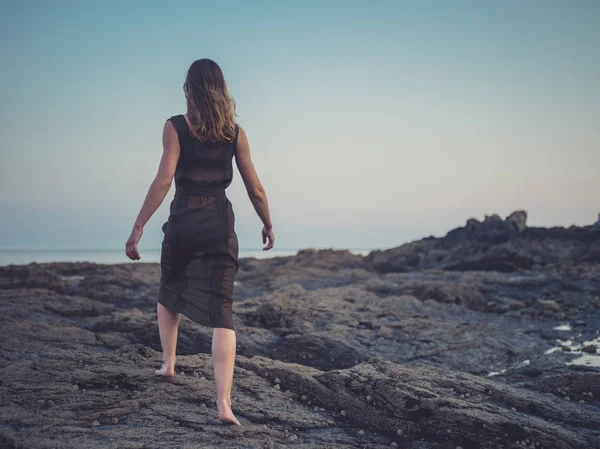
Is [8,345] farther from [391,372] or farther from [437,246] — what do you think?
[437,246]

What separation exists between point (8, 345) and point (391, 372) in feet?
19.9

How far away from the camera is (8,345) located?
8133mm

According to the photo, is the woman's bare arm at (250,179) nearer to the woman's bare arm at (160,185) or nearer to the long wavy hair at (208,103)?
the long wavy hair at (208,103)

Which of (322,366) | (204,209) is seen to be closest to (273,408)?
(204,209)

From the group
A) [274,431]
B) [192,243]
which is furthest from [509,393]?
[192,243]

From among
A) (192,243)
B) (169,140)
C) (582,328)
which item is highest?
(169,140)

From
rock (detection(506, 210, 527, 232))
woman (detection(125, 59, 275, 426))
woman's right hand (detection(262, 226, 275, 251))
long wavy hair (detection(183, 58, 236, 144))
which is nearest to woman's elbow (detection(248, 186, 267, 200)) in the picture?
woman (detection(125, 59, 275, 426))

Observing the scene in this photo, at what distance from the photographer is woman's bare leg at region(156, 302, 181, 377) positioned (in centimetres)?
487

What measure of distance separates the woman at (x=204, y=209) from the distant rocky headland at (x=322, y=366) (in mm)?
817

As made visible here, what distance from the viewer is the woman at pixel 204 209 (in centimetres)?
438

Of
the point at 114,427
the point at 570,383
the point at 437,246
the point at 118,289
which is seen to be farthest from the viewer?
the point at 437,246

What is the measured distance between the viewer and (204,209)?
14.8 ft

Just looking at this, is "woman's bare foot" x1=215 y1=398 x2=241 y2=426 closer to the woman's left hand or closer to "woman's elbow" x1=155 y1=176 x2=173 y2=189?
the woman's left hand

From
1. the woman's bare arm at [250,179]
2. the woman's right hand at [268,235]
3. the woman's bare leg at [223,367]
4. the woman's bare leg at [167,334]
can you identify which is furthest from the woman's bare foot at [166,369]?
the woman's bare arm at [250,179]
